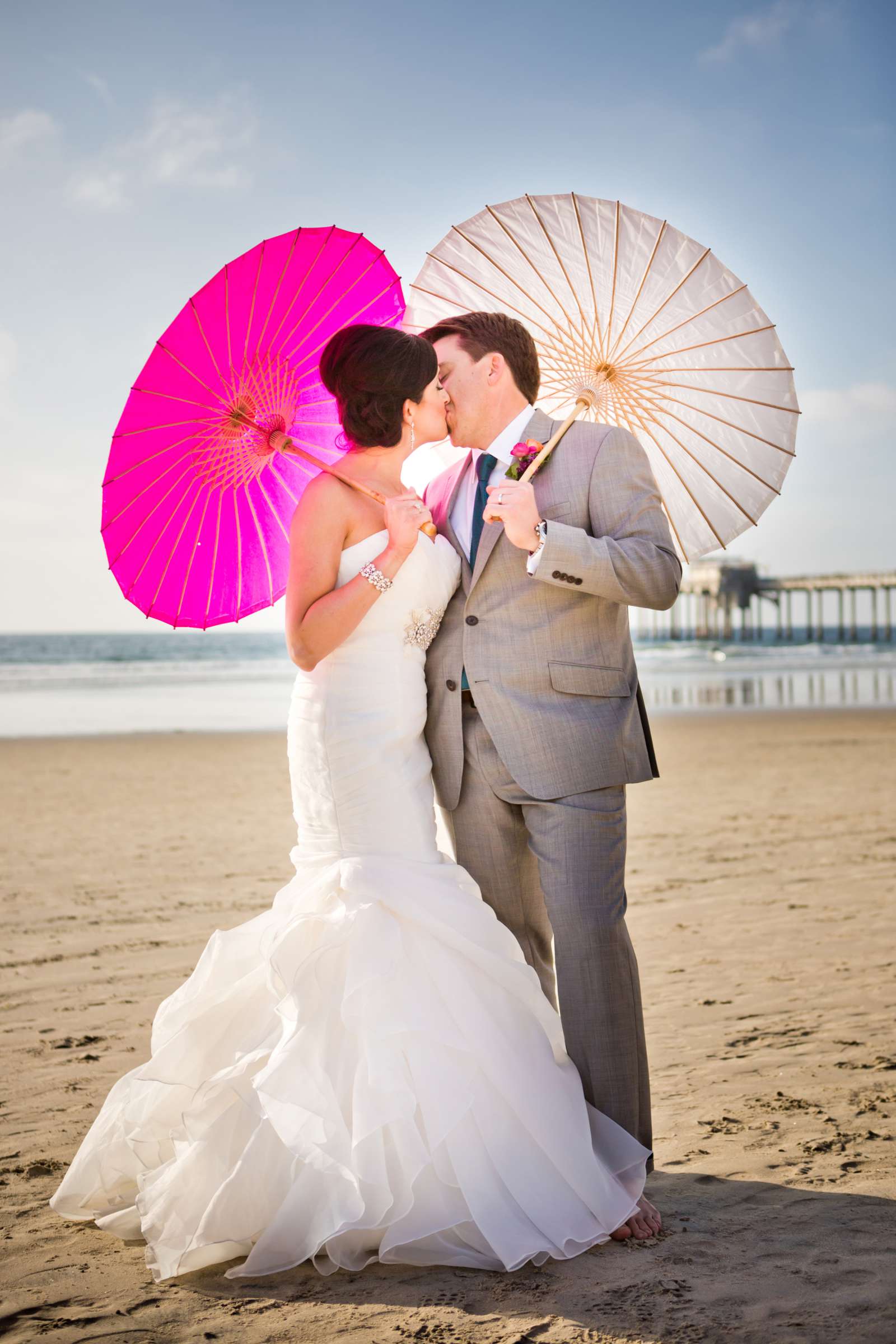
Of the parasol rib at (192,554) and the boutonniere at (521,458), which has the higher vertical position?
the boutonniere at (521,458)

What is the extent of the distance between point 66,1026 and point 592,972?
2847 millimetres

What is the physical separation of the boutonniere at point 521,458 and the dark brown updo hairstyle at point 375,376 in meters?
0.35

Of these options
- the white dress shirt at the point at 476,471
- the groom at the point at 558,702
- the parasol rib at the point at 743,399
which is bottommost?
the groom at the point at 558,702

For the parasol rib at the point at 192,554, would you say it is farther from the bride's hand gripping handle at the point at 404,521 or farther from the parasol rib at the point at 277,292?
the bride's hand gripping handle at the point at 404,521

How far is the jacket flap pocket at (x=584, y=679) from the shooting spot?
10.5ft

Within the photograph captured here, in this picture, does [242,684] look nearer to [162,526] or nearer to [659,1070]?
[659,1070]

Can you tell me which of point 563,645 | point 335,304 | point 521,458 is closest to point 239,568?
point 335,304

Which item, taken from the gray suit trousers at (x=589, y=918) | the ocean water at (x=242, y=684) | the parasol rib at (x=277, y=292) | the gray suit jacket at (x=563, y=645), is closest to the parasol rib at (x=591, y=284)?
the gray suit jacket at (x=563, y=645)

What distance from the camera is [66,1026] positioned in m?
4.90

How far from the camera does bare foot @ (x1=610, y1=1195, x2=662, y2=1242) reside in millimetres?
2879

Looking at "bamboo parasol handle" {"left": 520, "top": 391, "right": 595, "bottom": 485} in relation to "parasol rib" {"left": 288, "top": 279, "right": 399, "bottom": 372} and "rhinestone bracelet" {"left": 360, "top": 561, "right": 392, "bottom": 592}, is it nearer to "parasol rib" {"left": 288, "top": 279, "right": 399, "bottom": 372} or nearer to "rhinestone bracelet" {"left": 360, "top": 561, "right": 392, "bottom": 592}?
"rhinestone bracelet" {"left": 360, "top": 561, "right": 392, "bottom": 592}

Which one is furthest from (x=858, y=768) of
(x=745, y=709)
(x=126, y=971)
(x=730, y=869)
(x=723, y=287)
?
(x=723, y=287)

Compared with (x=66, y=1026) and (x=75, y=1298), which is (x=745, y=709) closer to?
(x=66, y=1026)

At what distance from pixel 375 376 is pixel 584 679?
1082mm
